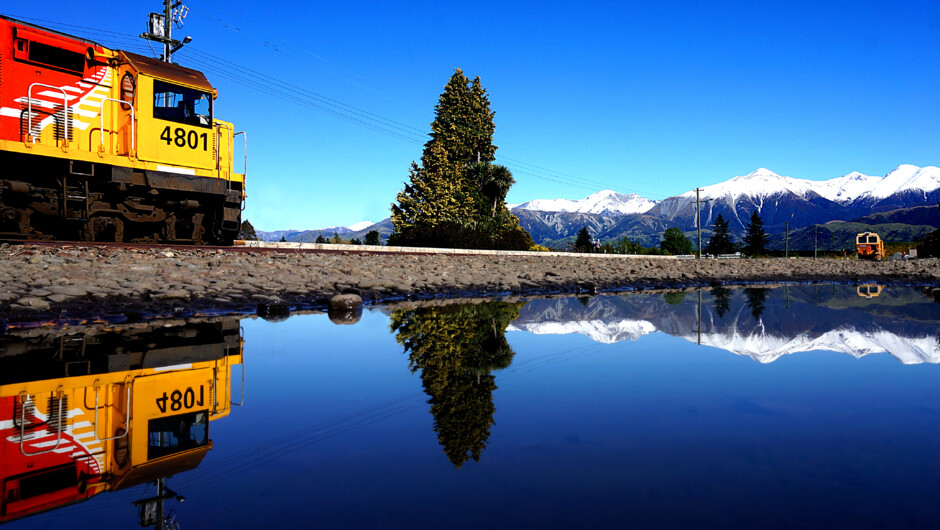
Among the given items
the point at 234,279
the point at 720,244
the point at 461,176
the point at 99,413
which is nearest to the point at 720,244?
the point at 720,244

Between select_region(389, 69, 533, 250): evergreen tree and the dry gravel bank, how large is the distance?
16.2m

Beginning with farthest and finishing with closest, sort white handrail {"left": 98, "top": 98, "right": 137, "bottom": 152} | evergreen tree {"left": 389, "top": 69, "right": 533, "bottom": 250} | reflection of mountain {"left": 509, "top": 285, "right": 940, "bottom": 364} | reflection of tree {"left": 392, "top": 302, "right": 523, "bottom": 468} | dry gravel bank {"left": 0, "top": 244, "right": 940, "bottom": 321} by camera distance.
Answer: evergreen tree {"left": 389, "top": 69, "right": 533, "bottom": 250} < white handrail {"left": 98, "top": 98, "right": 137, "bottom": 152} < dry gravel bank {"left": 0, "top": 244, "right": 940, "bottom": 321} < reflection of mountain {"left": 509, "top": 285, "right": 940, "bottom": 364} < reflection of tree {"left": 392, "top": 302, "right": 523, "bottom": 468}

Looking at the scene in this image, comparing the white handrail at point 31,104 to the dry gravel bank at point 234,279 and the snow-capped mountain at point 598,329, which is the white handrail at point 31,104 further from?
the snow-capped mountain at point 598,329

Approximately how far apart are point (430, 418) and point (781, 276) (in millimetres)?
32529

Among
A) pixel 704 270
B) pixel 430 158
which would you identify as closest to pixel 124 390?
pixel 704 270

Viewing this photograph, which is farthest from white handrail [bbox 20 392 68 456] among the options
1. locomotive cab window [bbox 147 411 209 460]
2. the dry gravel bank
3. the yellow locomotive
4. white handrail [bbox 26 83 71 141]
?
the yellow locomotive

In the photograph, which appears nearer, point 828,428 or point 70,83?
point 828,428

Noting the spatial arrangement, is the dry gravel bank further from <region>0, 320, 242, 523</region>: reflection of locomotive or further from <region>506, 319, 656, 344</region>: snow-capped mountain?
<region>506, 319, 656, 344</region>: snow-capped mountain

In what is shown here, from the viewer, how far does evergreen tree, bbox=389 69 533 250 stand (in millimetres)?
40156

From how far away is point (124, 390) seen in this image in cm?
484

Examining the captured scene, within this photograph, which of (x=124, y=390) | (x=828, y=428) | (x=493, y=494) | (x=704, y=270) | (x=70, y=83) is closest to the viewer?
(x=493, y=494)

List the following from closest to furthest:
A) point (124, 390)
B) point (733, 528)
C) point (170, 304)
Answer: point (733, 528) → point (124, 390) → point (170, 304)

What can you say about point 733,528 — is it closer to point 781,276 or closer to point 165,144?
point 165,144

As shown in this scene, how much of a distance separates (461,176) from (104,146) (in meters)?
29.4
